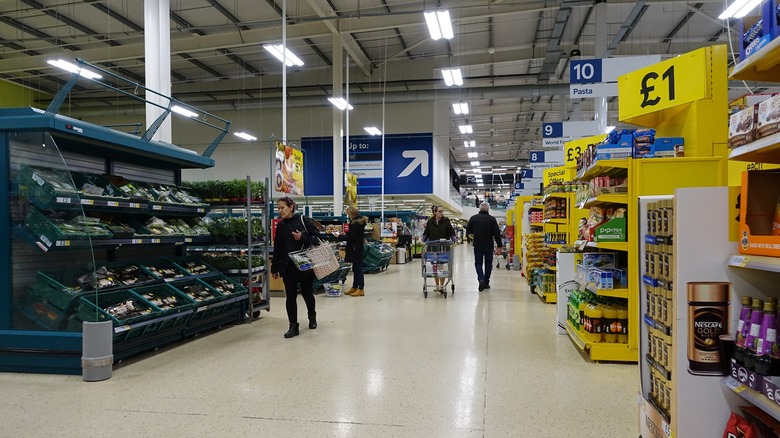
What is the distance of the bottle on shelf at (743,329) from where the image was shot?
192 centimetres

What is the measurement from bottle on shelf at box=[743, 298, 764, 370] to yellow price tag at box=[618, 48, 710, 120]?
10.2ft

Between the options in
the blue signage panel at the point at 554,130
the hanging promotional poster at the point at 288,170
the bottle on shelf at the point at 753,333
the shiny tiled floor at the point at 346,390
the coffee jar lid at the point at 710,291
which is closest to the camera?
the bottle on shelf at the point at 753,333

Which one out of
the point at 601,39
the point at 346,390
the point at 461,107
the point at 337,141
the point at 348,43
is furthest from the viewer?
the point at 348,43

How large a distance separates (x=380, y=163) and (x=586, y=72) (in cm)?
1268

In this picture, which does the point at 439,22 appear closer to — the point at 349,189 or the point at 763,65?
the point at 349,189

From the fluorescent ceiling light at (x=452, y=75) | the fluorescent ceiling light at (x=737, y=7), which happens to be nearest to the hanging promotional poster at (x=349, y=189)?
the fluorescent ceiling light at (x=452, y=75)

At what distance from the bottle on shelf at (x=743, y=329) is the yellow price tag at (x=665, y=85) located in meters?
3.04

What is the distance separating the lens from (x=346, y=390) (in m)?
3.70

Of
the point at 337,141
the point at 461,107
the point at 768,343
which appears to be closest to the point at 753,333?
the point at 768,343

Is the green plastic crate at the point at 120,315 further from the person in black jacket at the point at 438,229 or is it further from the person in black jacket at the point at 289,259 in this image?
the person in black jacket at the point at 438,229

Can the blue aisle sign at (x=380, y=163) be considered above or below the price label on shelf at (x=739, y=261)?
above

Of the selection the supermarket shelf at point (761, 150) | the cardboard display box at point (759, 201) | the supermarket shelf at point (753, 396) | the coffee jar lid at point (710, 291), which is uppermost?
the supermarket shelf at point (761, 150)

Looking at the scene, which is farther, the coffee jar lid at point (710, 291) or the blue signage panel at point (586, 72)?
the blue signage panel at point (586, 72)

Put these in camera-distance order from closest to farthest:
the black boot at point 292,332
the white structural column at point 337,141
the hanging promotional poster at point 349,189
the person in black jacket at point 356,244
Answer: the black boot at point 292,332
the person in black jacket at point 356,244
the hanging promotional poster at point 349,189
the white structural column at point 337,141
